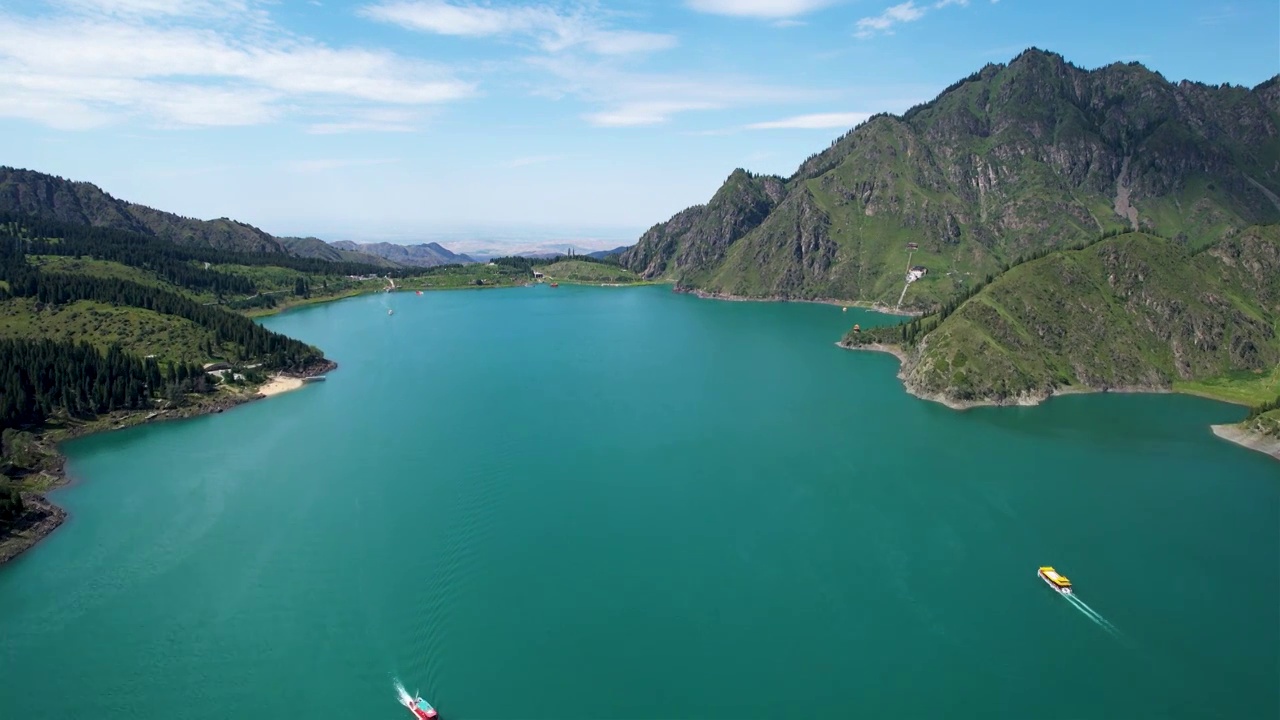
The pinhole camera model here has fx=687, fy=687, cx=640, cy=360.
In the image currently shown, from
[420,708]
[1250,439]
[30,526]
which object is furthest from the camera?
[1250,439]

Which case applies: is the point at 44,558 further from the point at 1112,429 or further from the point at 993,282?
the point at 993,282

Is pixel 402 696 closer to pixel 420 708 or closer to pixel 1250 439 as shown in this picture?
pixel 420 708

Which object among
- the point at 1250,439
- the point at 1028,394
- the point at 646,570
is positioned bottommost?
the point at 646,570

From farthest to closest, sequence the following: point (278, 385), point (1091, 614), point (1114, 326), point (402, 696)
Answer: point (1114, 326) → point (278, 385) → point (1091, 614) → point (402, 696)

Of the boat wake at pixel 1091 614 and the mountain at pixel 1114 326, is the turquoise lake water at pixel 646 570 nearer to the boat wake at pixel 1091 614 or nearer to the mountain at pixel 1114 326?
the boat wake at pixel 1091 614

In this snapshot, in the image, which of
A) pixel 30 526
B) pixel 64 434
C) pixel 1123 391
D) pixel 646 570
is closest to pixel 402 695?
pixel 646 570

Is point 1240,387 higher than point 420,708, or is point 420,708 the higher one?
point 1240,387

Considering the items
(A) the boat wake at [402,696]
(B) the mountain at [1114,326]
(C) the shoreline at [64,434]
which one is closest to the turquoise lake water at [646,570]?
(A) the boat wake at [402,696]
